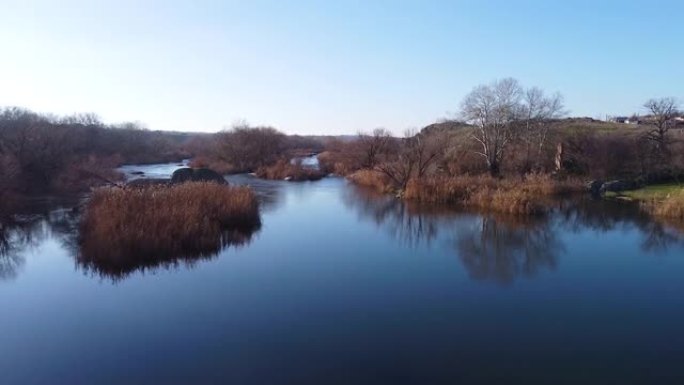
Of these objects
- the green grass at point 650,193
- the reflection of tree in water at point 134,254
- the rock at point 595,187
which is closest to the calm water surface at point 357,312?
the reflection of tree in water at point 134,254

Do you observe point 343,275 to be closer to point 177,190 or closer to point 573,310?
point 573,310

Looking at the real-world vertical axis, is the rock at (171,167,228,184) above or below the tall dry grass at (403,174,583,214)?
above

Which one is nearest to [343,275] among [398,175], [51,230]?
[51,230]

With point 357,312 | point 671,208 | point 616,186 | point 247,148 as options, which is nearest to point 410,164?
point 616,186

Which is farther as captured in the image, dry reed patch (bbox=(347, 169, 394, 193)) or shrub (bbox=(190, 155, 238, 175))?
shrub (bbox=(190, 155, 238, 175))

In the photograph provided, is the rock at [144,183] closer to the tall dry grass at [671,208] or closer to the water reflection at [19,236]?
the water reflection at [19,236]

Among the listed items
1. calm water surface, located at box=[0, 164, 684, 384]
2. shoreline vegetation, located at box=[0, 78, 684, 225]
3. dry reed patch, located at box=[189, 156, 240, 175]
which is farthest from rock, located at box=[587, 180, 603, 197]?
dry reed patch, located at box=[189, 156, 240, 175]

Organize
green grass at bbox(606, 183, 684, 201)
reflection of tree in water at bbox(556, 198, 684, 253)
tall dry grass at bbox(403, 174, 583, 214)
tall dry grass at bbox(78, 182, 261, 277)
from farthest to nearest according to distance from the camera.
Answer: green grass at bbox(606, 183, 684, 201)
tall dry grass at bbox(403, 174, 583, 214)
reflection of tree in water at bbox(556, 198, 684, 253)
tall dry grass at bbox(78, 182, 261, 277)

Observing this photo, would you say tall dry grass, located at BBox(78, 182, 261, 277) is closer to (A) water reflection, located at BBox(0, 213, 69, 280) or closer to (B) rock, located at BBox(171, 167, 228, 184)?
(A) water reflection, located at BBox(0, 213, 69, 280)
